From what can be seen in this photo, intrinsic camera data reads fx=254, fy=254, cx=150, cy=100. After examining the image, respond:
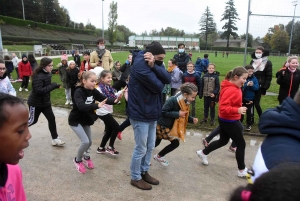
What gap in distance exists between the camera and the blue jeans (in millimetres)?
3467

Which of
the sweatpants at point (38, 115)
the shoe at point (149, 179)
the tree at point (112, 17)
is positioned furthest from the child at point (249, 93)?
the tree at point (112, 17)

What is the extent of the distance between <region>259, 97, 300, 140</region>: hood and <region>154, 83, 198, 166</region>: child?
2445mm

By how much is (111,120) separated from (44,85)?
5.00 feet

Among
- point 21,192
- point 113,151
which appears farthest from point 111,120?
point 21,192

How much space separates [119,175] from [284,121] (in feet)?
10.1

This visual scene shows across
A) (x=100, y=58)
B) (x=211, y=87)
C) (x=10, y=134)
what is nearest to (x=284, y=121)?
(x=10, y=134)

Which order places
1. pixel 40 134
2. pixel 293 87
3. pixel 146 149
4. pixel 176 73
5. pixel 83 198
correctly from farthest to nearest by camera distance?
pixel 176 73
pixel 293 87
pixel 40 134
pixel 146 149
pixel 83 198

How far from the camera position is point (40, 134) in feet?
18.9

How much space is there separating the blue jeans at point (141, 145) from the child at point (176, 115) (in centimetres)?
51

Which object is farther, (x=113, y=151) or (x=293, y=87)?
(x=293, y=87)

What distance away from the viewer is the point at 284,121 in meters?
1.41

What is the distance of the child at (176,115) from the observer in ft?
13.3

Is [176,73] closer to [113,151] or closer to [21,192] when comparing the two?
[113,151]

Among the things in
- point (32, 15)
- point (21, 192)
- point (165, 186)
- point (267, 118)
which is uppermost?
point (32, 15)
